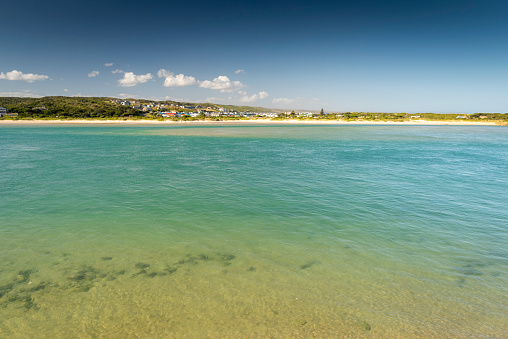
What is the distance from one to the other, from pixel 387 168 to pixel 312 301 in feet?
67.1

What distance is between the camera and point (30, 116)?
119 metres

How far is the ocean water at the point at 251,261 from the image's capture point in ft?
19.0

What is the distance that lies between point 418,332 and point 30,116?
15128 centimetres

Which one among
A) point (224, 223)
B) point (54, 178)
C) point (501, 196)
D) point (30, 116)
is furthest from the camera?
point (30, 116)

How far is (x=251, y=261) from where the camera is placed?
8.22 metres

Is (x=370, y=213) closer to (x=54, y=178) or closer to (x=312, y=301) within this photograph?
(x=312, y=301)

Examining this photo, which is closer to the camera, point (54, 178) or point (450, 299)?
point (450, 299)

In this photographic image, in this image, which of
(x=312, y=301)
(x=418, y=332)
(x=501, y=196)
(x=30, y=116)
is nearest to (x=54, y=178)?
(x=312, y=301)

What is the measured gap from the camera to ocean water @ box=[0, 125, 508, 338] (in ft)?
19.0

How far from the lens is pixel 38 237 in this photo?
9.69m

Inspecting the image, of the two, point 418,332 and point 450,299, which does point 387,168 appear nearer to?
point 450,299

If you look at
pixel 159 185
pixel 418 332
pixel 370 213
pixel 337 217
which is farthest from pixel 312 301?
pixel 159 185

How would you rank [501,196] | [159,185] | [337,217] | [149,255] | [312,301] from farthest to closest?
[159,185] → [501,196] → [337,217] → [149,255] → [312,301]

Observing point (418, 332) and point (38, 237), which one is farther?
point (38, 237)
